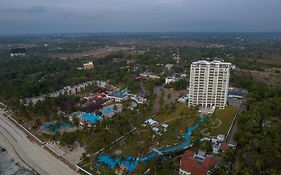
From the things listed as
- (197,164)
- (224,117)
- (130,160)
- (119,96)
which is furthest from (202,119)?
(119,96)

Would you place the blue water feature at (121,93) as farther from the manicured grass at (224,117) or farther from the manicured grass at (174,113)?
the manicured grass at (224,117)

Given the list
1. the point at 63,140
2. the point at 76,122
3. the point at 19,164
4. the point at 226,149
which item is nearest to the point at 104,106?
the point at 76,122

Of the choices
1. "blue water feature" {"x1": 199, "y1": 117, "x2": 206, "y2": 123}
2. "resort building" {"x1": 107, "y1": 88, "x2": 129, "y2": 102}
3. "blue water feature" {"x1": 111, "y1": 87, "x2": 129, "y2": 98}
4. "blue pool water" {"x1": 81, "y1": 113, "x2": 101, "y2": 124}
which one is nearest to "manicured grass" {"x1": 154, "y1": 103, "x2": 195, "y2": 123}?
"blue water feature" {"x1": 199, "y1": 117, "x2": 206, "y2": 123}

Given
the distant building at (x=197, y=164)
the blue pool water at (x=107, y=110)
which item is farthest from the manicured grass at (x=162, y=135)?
the blue pool water at (x=107, y=110)

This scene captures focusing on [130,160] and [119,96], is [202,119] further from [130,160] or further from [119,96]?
[119,96]

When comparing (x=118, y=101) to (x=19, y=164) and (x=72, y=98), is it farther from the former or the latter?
(x=19, y=164)

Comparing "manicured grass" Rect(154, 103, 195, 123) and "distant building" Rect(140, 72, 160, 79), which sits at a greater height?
"distant building" Rect(140, 72, 160, 79)

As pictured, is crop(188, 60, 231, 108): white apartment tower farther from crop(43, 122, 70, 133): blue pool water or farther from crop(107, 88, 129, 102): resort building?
crop(43, 122, 70, 133): blue pool water
